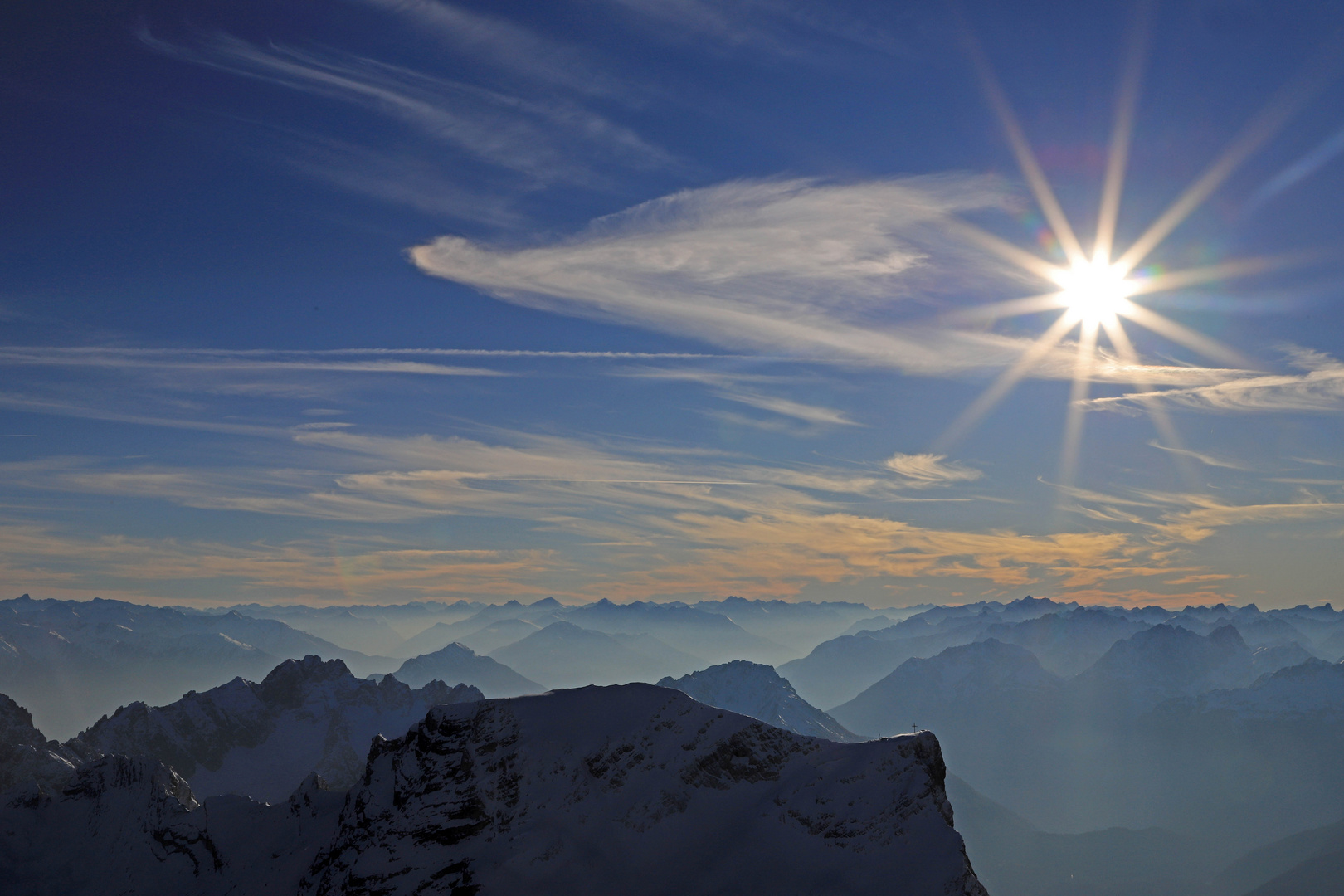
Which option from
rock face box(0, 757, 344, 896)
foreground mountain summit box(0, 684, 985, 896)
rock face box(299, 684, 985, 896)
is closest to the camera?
rock face box(299, 684, 985, 896)

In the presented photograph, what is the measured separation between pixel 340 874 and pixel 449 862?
67.8 feet

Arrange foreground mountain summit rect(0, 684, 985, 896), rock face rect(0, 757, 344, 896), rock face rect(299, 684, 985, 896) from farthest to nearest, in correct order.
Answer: rock face rect(0, 757, 344, 896), foreground mountain summit rect(0, 684, 985, 896), rock face rect(299, 684, 985, 896)

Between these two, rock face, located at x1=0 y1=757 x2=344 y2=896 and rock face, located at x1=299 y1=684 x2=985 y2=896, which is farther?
rock face, located at x1=0 y1=757 x2=344 y2=896

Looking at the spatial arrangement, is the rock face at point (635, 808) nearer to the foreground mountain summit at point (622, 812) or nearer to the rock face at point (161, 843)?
the foreground mountain summit at point (622, 812)

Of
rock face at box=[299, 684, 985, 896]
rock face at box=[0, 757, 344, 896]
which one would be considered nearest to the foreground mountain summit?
rock face at box=[299, 684, 985, 896]

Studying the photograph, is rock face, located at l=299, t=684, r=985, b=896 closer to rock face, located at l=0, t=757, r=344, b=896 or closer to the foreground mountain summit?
the foreground mountain summit

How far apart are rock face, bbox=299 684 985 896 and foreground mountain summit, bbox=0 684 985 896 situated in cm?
25

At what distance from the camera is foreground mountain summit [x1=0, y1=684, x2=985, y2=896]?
417 feet

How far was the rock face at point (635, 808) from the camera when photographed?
416ft

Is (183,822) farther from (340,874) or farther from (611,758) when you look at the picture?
(611,758)

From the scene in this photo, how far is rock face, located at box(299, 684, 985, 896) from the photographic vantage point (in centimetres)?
12694

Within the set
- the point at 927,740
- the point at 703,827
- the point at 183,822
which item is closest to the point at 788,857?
the point at 703,827

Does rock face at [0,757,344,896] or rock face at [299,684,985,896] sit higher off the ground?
rock face at [299,684,985,896]

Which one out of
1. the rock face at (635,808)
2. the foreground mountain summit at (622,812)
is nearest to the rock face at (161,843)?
the foreground mountain summit at (622,812)
